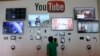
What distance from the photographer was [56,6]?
6609mm

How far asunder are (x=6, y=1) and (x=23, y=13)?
78 centimetres

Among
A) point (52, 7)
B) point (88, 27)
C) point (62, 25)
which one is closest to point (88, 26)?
point (88, 27)

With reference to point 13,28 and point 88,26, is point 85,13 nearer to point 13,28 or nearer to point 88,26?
point 88,26

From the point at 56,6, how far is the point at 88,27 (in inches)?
52.4

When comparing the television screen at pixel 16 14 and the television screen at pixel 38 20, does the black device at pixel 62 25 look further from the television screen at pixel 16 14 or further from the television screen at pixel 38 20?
the television screen at pixel 16 14

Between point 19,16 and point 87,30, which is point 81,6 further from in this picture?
point 19,16

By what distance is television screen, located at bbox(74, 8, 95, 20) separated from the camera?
21.5ft

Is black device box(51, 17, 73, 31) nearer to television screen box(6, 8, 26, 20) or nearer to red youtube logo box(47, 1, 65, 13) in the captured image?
red youtube logo box(47, 1, 65, 13)

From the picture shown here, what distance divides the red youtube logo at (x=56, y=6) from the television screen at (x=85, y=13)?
486 millimetres

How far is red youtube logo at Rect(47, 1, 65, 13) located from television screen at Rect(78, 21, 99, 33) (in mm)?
812

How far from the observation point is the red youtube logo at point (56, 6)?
6.58 metres

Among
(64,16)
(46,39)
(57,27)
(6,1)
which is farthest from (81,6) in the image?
(6,1)

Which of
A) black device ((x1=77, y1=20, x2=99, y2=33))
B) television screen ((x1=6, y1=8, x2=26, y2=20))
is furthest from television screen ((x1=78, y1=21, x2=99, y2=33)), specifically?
television screen ((x1=6, y1=8, x2=26, y2=20))

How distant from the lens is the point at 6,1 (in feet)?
22.1
